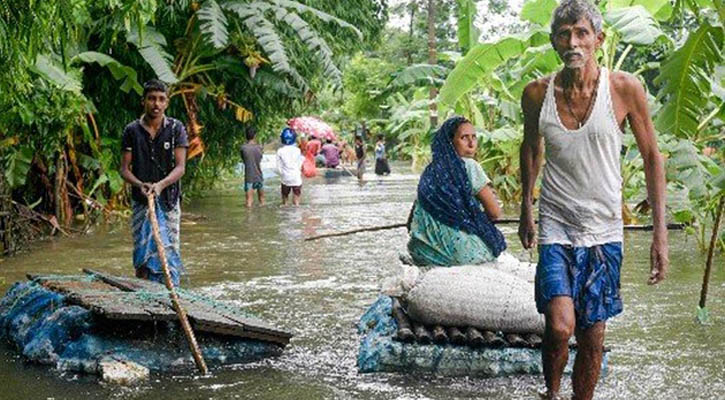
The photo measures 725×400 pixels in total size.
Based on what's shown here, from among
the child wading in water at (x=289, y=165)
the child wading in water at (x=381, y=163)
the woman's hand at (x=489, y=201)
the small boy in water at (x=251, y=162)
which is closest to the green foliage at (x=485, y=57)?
the woman's hand at (x=489, y=201)

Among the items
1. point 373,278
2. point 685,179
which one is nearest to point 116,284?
point 373,278

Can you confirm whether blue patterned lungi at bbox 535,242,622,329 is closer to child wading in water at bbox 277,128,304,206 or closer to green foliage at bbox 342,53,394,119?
child wading in water at bbox 277,128,304,206

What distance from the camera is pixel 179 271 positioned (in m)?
7.41

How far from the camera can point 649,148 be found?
14.5 feet

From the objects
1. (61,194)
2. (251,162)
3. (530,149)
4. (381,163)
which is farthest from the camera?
(381,163)

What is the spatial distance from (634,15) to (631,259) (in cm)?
256

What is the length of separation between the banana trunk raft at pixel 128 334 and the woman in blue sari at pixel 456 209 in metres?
1.09

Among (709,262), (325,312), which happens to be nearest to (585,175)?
(709,262)

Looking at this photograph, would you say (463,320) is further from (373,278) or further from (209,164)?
(209,164)

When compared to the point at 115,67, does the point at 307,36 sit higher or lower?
higher

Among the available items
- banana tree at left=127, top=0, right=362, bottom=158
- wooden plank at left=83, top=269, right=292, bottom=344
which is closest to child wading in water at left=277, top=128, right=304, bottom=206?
banana tree at left=127, top=0, right=362, bottom=158

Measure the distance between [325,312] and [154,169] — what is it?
166cm

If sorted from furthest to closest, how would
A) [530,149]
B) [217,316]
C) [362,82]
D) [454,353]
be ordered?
[362,82] < [217,316] < [454,353] < [530,149]

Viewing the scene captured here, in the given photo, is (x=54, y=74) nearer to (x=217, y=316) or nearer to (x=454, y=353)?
(x=217, y=316)
